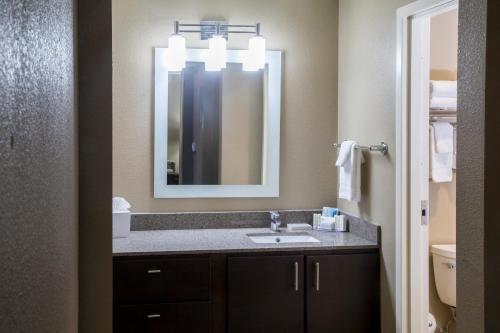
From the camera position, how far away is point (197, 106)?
3244 millimetres

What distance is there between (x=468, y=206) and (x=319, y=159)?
194cm

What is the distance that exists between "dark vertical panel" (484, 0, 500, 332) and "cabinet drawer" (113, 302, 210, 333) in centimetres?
157

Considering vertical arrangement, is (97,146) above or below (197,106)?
below

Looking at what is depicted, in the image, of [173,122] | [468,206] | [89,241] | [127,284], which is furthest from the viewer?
[173,122]

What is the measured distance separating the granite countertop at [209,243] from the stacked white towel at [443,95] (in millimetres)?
925

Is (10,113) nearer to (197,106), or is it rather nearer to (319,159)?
(197,106)

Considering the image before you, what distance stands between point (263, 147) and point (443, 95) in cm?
112

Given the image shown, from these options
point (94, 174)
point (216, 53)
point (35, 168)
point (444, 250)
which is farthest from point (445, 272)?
point (35, 168)

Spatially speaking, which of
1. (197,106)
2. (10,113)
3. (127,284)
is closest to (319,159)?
(197,106)

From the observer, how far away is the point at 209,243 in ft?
9.25

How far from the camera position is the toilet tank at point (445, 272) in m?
3.16

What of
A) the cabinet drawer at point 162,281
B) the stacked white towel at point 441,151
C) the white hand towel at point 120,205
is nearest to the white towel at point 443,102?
the stacked white towel at point 441,151

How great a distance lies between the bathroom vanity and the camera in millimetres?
2611

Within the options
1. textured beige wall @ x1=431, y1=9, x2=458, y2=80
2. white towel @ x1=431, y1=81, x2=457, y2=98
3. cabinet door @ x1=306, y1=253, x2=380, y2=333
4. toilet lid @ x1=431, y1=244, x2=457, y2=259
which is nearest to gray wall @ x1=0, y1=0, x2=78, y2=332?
cabinet door @ x1=306, y1=253, x2=380, y2=333
